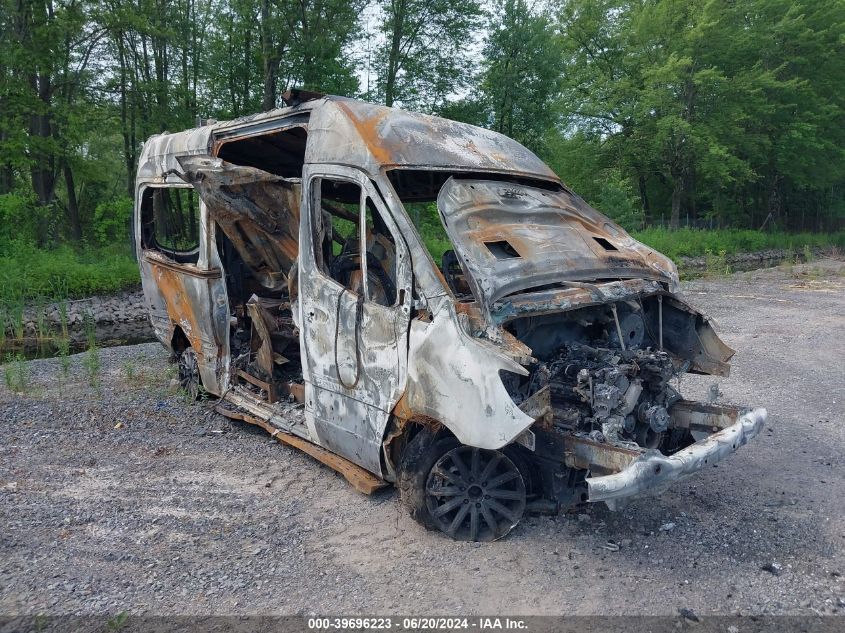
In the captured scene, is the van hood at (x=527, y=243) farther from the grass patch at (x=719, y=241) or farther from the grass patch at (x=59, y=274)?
the grass patch at (x=719, y=241)

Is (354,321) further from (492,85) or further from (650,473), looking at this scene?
(492,85)

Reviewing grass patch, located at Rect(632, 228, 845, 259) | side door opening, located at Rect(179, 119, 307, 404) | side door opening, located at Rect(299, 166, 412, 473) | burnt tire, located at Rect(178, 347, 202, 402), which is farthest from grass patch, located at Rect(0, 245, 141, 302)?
grass patch, located at Rect(632, 228, 845, 259)

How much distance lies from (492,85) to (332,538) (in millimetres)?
21744

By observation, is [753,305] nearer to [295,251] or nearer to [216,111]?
[295,251]

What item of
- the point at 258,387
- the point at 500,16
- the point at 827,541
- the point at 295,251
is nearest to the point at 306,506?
the point at 258,387

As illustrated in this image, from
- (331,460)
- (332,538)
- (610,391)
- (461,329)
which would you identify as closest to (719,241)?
(610,391)

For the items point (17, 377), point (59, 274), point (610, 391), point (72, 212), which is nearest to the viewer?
point (610, 391)

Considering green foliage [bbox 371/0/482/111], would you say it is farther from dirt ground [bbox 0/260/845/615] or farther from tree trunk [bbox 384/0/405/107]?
dirt ground [bbox 0/260/845/615]

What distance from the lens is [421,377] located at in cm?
374

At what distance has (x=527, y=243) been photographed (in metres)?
4.29

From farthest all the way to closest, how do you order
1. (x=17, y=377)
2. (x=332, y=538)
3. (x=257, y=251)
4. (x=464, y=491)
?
(x=17, y=377), (x=257, y=251), (x=332, y=538), (x=464, y=491)

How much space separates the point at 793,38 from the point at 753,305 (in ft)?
64.3

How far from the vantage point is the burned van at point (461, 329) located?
3615 millimetres

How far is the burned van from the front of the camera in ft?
11.9
